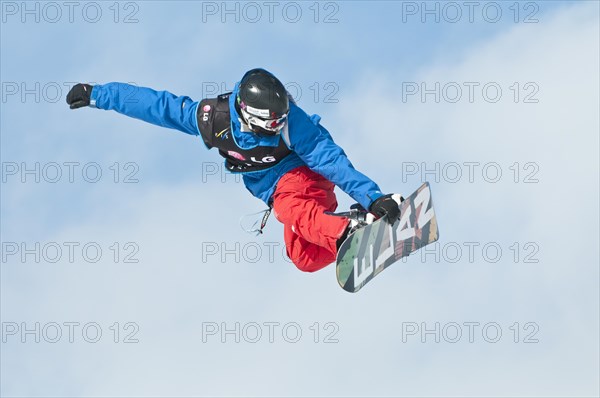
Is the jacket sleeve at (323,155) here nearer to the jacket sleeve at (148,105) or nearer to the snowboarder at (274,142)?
the snowboarder at (274,142)

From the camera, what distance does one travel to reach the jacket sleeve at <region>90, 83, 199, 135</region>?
9531mm

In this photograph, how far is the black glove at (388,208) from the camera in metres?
8.95

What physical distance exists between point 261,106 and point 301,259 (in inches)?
75.5

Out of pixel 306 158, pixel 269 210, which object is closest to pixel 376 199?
pixel 306 158

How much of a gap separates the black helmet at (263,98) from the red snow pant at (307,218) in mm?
881

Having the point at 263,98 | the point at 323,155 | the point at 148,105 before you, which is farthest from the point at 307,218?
the point at 148,105

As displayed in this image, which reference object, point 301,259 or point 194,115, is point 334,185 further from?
point 194,115

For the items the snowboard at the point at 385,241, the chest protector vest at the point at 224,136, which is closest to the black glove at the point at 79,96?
the chest protector vest at the point at 224,136

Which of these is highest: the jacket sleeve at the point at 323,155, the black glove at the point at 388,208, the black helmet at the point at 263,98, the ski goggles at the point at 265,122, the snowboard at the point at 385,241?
the black helmet at the point at 263,98

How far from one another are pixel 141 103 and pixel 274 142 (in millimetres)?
1411

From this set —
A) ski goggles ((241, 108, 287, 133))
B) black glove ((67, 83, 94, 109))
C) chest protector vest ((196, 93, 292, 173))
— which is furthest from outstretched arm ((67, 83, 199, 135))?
ski goggles ((241, 108, 287, 133))

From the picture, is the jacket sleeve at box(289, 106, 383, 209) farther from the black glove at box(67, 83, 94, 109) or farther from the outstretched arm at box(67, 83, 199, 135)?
the black glove at box(67, 83, 94, 109)

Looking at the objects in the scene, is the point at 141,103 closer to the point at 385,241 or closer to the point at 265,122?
the point at 265,122

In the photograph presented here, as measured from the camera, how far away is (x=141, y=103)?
952 cm
